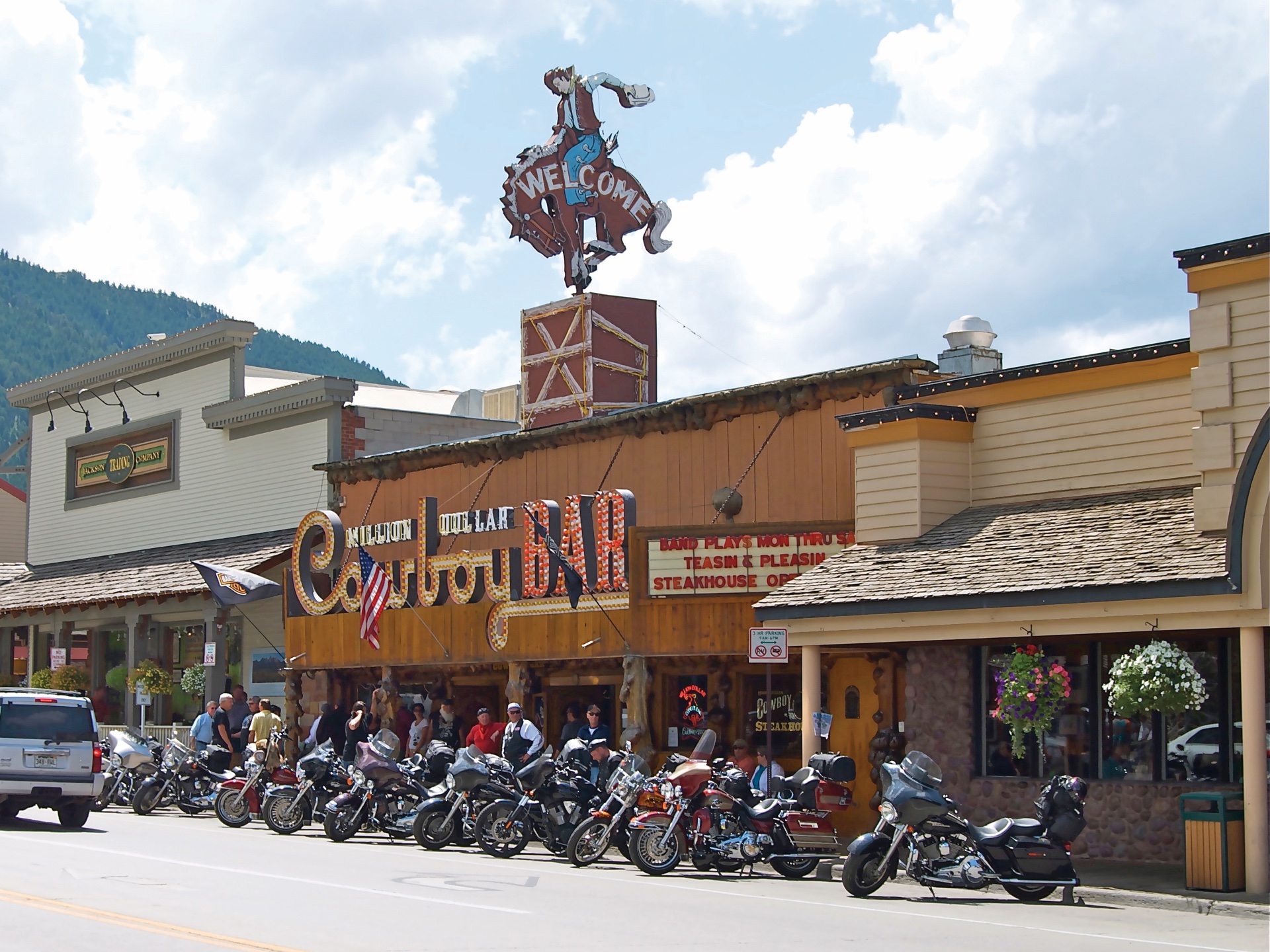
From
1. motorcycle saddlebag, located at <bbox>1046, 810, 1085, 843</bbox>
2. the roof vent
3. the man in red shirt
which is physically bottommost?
motorcycle saddlebag, located at <bbox>1046, 810, 1085, 843</bbox>

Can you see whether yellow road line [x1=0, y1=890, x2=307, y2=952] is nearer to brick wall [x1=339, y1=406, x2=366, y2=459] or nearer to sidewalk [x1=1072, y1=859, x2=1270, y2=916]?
sidewalk [x1=1072, y1=859, x2=1270, y2=916]

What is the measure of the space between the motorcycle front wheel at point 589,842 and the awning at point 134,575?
16.1 metres

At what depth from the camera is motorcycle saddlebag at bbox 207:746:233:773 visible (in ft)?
84.5

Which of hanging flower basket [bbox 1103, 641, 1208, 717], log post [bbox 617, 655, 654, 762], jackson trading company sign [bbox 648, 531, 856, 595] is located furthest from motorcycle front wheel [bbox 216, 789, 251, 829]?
hanging flower basket [bbox 1103, 641, 1208, 717]

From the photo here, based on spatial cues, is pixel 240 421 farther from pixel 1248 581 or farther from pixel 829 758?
pixel 1248 581

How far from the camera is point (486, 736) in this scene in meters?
24.0

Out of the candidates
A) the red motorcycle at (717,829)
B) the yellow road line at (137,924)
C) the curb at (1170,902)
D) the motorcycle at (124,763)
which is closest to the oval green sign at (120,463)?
the motorcycle at (124,763)

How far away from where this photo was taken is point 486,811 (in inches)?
752

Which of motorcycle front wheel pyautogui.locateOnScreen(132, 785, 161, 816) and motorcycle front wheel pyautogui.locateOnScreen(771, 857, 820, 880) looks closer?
motorcycle front wheel pyautogui.locateOnScreen(771, 857, 820, 880)

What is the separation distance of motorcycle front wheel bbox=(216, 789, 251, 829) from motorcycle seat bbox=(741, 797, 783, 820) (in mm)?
8913

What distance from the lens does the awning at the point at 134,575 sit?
110 feet

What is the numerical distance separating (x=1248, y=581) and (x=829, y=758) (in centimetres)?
520

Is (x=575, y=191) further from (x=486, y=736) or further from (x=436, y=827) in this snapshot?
(x=436, y=827)

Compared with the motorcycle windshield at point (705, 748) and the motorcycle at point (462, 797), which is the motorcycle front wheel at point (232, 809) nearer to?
the motorcycle at point (462, 797)
